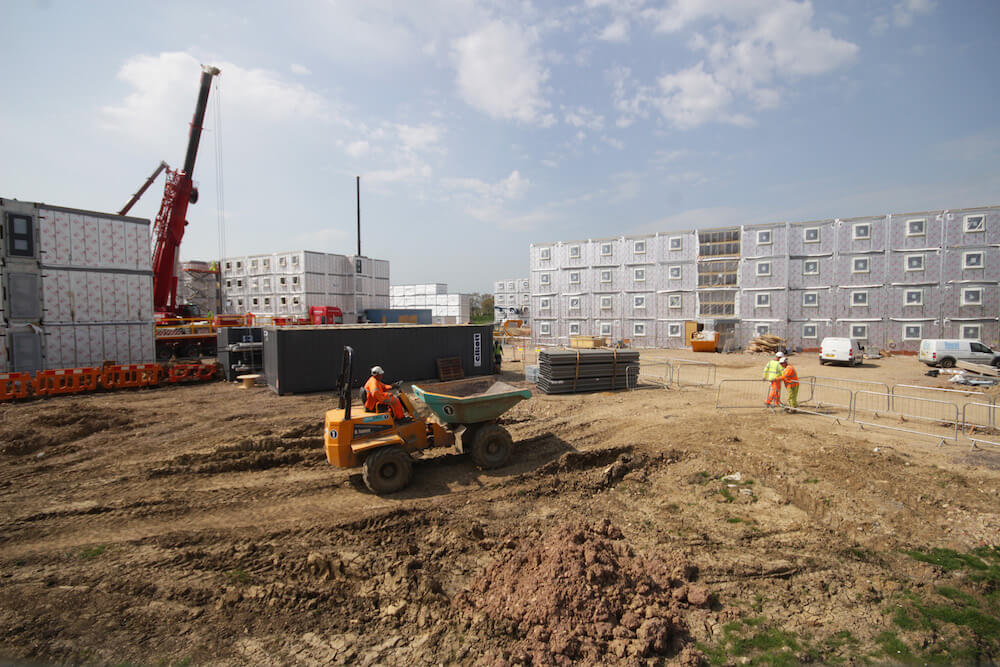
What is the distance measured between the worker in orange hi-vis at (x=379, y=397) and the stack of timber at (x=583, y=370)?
29.0 ft

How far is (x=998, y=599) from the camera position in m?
5.25

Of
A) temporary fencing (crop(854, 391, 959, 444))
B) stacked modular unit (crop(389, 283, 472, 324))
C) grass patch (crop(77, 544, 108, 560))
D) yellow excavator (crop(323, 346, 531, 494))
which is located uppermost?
stacked modular unit (crop(389, 283, 472, 324))

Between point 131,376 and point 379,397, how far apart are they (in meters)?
15.1

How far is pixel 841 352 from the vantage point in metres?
25.7

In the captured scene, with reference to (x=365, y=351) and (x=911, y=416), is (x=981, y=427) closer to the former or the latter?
(x=911, y=416)

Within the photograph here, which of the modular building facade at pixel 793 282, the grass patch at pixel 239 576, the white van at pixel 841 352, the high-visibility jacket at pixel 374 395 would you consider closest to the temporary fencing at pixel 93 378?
the high-visibility jacket at pixel 374 395

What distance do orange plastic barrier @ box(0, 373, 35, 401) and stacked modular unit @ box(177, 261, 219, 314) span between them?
122 ft

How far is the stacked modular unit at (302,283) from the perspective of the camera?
129 ft

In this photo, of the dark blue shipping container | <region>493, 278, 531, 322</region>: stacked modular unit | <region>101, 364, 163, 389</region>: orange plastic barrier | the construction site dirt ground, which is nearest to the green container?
the construction site dirt ground

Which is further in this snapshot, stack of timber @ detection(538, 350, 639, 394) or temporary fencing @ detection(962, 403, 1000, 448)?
stack of timber @ detection(538, 350, 639, 394)

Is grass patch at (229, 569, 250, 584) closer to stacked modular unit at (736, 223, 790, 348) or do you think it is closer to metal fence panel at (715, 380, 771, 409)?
metal fence panel at (715, 380, 771, 409)

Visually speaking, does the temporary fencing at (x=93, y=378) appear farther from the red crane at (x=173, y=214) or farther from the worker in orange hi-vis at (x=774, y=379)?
the worker in orange hi-vis at (x=774, y=379)

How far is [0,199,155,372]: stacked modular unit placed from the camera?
17.0 metres

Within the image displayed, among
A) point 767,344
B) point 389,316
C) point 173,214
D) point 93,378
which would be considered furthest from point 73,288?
point 767,344
